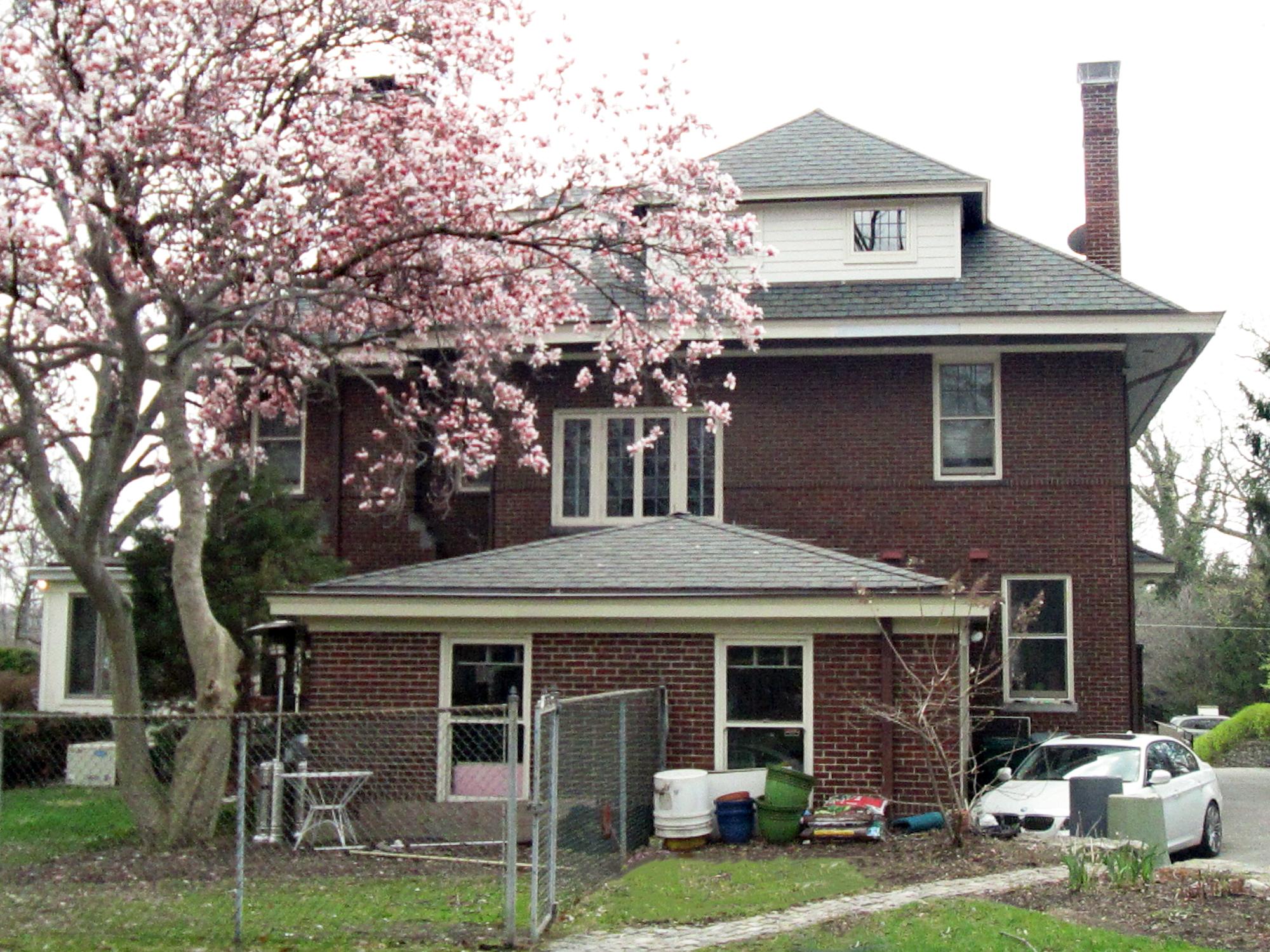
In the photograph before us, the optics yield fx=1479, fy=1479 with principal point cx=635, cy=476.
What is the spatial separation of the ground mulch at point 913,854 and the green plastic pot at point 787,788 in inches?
15.5

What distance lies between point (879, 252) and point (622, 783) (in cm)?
1022

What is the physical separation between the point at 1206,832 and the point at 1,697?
62.5 ft

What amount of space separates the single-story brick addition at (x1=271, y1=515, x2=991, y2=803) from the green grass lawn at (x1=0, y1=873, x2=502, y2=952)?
3125 mm

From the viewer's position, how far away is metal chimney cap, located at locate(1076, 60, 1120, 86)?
71.7 feet

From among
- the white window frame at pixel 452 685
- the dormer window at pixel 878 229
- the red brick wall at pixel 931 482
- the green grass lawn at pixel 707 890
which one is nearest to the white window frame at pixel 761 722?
the white window frame at pixel 452 685

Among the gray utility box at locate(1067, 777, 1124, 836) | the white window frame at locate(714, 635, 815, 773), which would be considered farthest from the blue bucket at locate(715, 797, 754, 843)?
the gray utility box at locate(1067, 777, 1124, 836)

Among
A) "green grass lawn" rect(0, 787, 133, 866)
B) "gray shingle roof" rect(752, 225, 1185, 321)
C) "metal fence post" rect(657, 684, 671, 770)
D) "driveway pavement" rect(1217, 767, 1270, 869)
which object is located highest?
"gray shingle roof" rect(752, 225, 1185, 321)

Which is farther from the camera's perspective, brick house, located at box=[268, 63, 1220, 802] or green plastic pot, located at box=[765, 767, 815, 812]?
brick house, located at box=[268, 63, 1220, 802]

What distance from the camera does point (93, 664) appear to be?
79.0 feet

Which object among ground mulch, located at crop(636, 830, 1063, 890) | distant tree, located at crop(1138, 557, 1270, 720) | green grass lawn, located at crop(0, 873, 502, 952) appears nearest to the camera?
green grass lawn, located at crop(0, 873, 502, 952)

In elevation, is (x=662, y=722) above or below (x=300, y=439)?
below

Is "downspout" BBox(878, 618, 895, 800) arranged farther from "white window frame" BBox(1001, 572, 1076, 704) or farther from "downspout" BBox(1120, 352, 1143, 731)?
"downspout" BBox(1120, 352, 1143, 731)

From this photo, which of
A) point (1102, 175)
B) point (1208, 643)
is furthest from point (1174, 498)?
point (1102, 175)

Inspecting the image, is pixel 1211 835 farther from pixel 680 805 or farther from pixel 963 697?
pixel 680 805
